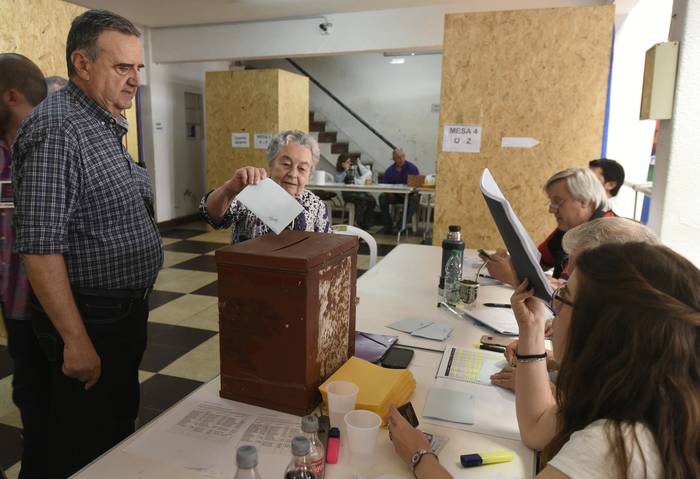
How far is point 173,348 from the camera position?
3285 millimetres

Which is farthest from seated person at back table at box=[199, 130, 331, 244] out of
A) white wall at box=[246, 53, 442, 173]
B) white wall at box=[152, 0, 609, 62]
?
white wall at box=[246, 53, 442, 173]

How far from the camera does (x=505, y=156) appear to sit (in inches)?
153

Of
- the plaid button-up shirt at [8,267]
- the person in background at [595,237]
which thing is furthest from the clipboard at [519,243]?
the plaid button-up shirt at [8,267]

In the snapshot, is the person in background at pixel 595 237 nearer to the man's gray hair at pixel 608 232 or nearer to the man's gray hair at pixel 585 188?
the man's gray hair at pixel 608 232

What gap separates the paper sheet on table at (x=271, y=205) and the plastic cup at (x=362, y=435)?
50 cm

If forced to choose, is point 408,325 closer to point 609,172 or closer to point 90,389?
point 90,389

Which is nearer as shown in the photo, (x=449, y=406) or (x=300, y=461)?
(x=300, y=461)

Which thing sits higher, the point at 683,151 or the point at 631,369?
the point at 683,151

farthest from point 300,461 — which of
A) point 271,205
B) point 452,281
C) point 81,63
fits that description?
point 452,281

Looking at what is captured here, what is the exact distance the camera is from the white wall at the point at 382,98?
978 cm

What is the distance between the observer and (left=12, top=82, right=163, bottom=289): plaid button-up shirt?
1.29 meters

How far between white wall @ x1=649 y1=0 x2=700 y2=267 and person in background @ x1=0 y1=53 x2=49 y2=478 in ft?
9.35

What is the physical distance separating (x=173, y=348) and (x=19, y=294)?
64.5 inches

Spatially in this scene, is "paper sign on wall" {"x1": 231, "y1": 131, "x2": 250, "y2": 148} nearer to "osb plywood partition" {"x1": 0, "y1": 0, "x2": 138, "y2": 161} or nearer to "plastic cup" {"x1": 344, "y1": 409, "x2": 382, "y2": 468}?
"osb plywood partition" {"x1": 0, "y1": 0, "x2": 138, "y2": 161}
